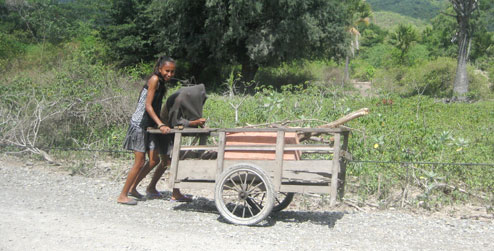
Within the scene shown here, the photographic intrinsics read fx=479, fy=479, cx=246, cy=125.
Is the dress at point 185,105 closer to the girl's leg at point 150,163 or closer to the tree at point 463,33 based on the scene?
the girl's leg at point 150,163

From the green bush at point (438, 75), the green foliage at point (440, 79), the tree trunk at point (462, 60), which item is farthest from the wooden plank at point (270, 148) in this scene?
the green bush at point (438, 75)

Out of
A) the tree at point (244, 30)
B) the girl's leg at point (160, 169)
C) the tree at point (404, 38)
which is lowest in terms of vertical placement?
the girl's leg at point (160, 169)

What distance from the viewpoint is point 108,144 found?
9266mm

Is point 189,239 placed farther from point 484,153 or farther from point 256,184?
point 484,153

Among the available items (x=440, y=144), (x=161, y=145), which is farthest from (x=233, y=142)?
(x=440, y=144)

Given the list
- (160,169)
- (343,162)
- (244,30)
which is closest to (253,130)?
(343,162)

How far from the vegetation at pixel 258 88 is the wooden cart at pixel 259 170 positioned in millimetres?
586

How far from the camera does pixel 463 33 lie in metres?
24.3

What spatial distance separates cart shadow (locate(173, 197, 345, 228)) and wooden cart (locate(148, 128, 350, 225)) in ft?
1.11

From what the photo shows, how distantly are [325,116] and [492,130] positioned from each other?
168 inches

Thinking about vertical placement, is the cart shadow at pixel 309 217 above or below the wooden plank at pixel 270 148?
below

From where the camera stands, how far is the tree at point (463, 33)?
77.6 feet

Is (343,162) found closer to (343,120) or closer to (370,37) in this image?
(343,120)

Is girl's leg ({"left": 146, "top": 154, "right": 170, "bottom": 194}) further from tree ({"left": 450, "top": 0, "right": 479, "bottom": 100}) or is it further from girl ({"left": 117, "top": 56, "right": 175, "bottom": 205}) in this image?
tree ({"left": 450, "top": 0, "right": 479, "bottom": 100})
